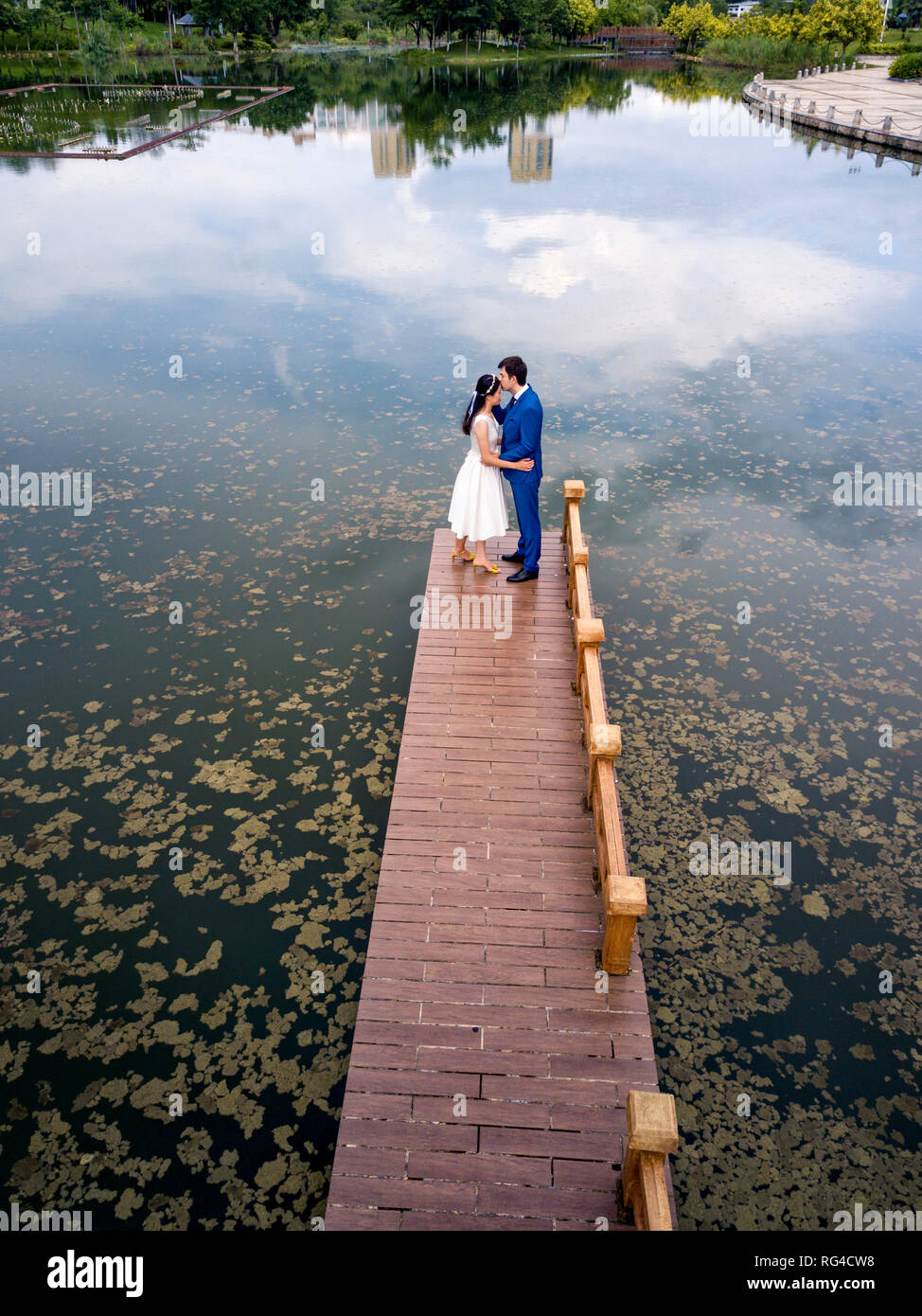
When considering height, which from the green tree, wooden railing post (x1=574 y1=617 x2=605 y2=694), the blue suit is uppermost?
the green tree

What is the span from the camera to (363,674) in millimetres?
7816

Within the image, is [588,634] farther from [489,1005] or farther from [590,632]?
[489,1005]

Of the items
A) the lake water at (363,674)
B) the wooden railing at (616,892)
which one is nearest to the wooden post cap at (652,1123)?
the wooden railing at (616,892)

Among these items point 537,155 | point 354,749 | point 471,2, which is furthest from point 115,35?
point 354,749

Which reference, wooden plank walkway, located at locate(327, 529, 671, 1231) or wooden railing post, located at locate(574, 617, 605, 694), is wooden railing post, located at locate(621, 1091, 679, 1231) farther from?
wooden railing post, located at locate(574, 617, 605, 694)

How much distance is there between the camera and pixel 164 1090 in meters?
4.61

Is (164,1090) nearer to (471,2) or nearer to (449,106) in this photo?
(449,106)

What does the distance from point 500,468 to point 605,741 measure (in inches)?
130

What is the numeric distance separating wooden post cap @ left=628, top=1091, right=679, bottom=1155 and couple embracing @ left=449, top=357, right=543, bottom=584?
16.7ft

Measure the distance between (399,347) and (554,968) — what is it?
13.2 metres

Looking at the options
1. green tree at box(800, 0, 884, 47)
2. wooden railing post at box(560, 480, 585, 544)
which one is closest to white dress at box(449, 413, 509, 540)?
wooden railing post at box(560, 480, 585, 544)

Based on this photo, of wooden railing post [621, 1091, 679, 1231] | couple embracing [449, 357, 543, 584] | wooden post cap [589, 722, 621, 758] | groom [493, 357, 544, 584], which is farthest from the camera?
couple embracing [449, 357, 543, 584]

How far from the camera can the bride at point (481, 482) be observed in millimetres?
7008

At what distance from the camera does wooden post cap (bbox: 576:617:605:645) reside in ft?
19.2
